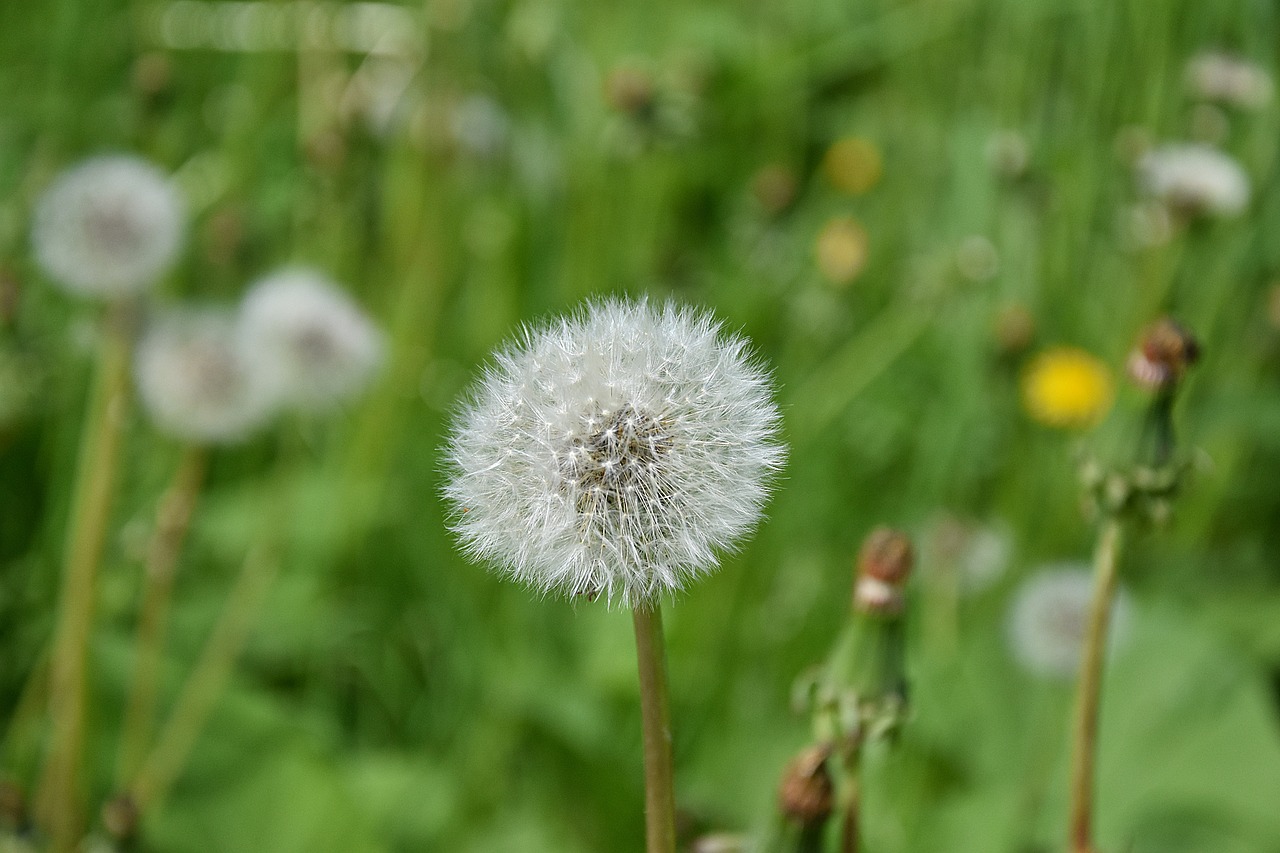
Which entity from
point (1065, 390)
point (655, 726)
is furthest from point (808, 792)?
point (1065, 390)

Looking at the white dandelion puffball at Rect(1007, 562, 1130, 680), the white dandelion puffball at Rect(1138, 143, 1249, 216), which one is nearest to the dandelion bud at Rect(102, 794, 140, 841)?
the white dandelion puffball at Rect(1007, 562, 1130, 680)

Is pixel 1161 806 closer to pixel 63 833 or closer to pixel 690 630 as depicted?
pixel 690 630

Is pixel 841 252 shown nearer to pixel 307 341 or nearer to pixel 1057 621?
pixel 1057 621

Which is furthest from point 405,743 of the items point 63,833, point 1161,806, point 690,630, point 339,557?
point 1161,806

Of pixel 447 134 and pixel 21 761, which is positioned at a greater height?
pixel 447 134

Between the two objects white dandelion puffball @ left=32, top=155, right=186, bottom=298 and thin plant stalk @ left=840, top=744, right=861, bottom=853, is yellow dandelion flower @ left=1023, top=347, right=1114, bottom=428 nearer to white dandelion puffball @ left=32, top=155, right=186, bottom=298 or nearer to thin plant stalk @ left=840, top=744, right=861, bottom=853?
thin plant stalk @ left=840, top=744, right=861, bottom=853

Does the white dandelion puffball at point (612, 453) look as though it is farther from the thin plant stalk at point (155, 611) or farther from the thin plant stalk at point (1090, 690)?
the thin plant stalk at point (155, 611)
